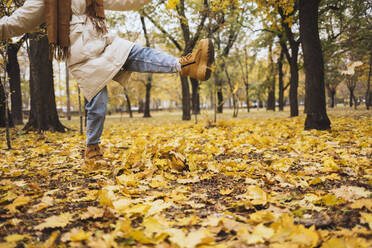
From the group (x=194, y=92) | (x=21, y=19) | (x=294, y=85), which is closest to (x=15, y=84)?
(x=194, y=92)

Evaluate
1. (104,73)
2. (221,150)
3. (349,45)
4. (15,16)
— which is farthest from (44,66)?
(349,45)

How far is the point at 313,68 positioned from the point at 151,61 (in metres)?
4.09

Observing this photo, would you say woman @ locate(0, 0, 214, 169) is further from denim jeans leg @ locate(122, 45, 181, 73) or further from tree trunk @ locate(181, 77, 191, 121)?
tree trunk @ locate(181, 77, 191, 121)

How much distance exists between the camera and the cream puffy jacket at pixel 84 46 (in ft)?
7.66

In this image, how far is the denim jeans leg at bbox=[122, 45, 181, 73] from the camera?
2467 millimetres

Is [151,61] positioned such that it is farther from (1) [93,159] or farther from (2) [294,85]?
(2) [294,85]

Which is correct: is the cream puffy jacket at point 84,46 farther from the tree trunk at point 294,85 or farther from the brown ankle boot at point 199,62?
the tree trunk at point 294,85

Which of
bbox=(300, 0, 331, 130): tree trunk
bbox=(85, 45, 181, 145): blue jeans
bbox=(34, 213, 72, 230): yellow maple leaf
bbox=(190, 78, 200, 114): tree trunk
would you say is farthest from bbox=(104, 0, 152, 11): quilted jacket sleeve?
bbox=(190, 78, 200, 114): tree trunk

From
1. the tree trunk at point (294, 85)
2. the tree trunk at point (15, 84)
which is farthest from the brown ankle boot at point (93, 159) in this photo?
the tree trunk at point (15, 84)

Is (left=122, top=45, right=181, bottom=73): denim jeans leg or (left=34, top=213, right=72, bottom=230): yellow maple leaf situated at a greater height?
(left=122, top=45, right=181, bottom=73): denim jeans leg

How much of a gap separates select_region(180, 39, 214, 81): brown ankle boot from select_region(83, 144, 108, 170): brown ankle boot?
1.32 m

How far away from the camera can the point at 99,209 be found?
1.40 m

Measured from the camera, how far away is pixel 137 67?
2566mm

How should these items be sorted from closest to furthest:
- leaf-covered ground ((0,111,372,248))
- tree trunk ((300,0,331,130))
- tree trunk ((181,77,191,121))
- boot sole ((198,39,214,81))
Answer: leaf-covered ground ((0,111,372,248)) < boot sole ((198,39,214,81)) < tree trunk ((300,0,331,130)) < tree trunk ((181,77,191,121))
